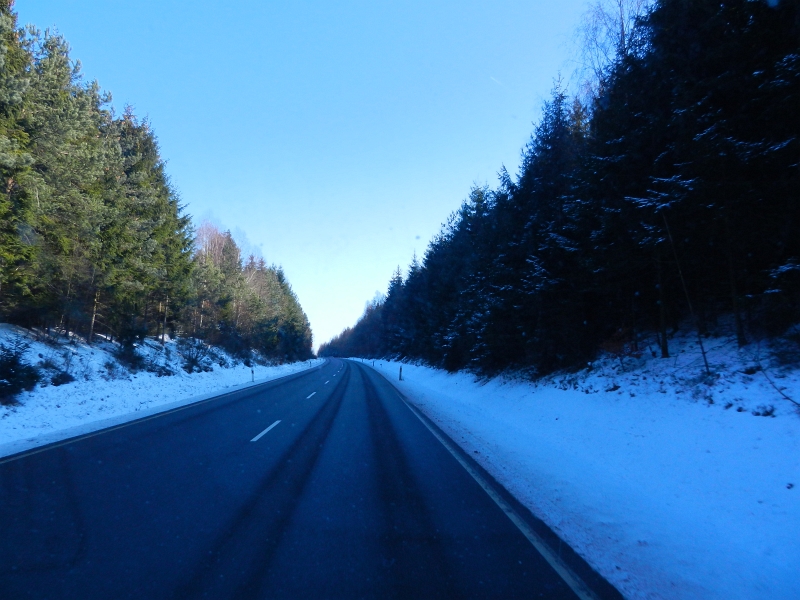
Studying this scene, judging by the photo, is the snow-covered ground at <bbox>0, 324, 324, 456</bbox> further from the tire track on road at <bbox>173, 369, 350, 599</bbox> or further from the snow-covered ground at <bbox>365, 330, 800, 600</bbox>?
the snow-covered ground at <bbox>365, 330, 800, 600</bbox>

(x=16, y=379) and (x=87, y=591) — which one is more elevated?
(x=16, y=379)

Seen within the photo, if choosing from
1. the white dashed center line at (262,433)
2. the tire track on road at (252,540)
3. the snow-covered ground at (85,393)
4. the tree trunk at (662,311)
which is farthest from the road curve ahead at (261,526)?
the tree trunk at (662,311)

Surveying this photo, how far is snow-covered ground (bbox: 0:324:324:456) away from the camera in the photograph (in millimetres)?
11953

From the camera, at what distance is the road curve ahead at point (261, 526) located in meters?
4.17

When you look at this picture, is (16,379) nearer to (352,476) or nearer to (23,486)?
(23,486)

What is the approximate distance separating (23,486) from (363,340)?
119 meters

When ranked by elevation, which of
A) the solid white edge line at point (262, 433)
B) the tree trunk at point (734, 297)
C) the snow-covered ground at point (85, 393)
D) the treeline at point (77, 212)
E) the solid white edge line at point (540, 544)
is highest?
the treeline at point (77, 212)

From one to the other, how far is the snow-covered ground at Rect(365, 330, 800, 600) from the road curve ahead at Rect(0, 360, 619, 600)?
2.24 feet

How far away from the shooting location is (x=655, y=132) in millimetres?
11555

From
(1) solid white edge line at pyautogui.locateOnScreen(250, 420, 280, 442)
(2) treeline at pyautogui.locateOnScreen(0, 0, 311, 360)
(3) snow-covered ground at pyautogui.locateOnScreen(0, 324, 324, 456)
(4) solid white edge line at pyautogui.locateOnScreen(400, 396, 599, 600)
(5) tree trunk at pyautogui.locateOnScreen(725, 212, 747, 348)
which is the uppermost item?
(2) treeline at pyautogui.locateOnScreen(0, 0, 311, 360)

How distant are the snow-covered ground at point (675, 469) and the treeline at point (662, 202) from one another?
4.84ft

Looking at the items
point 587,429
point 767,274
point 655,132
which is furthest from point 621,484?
point 655,132

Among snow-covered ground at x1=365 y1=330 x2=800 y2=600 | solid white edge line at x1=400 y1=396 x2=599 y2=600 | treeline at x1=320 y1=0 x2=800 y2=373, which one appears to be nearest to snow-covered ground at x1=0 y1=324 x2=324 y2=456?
solid white edge line at x1=400 y1=396 x2=599 y2=600

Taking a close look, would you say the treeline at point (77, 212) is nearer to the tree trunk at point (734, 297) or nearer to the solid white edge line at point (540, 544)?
the solid white edge line at point (540, 544)
